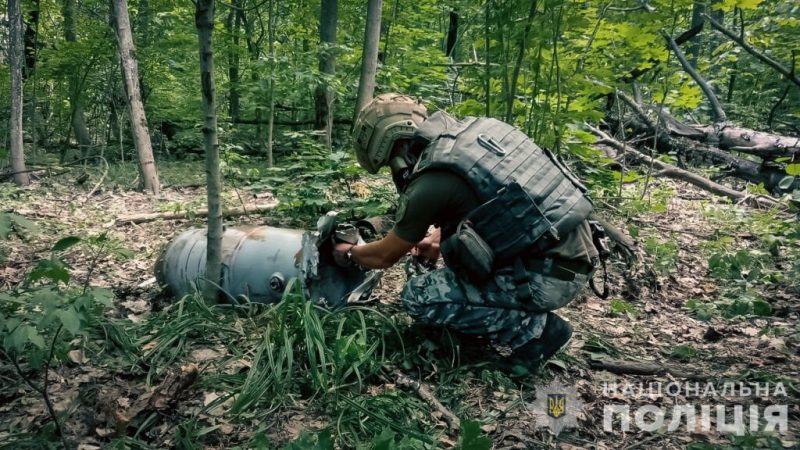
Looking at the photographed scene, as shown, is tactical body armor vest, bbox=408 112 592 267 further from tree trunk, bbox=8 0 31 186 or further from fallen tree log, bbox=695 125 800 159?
tree trunk, bbox=8 0 31 186

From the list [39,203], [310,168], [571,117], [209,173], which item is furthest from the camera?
[39,203]

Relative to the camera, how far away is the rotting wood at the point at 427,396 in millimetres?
2186

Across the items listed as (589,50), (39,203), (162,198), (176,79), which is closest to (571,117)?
(589,50)

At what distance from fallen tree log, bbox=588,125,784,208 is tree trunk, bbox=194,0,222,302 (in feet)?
12.9

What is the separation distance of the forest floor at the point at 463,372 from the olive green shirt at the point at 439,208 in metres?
0.57

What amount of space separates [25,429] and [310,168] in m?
3.07

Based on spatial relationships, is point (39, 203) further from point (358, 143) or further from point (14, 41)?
point (358, 143)

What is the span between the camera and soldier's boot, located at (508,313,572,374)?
103 inches

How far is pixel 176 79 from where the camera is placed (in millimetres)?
10766

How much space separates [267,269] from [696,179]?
5.03 meters

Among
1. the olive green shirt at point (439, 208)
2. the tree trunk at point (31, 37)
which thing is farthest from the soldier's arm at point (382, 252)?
the tree trunk at point (31, 37)

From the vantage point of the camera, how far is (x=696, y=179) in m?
6.03

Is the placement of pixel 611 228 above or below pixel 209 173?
below

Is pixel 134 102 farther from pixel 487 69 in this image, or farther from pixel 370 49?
pixel 487 69
